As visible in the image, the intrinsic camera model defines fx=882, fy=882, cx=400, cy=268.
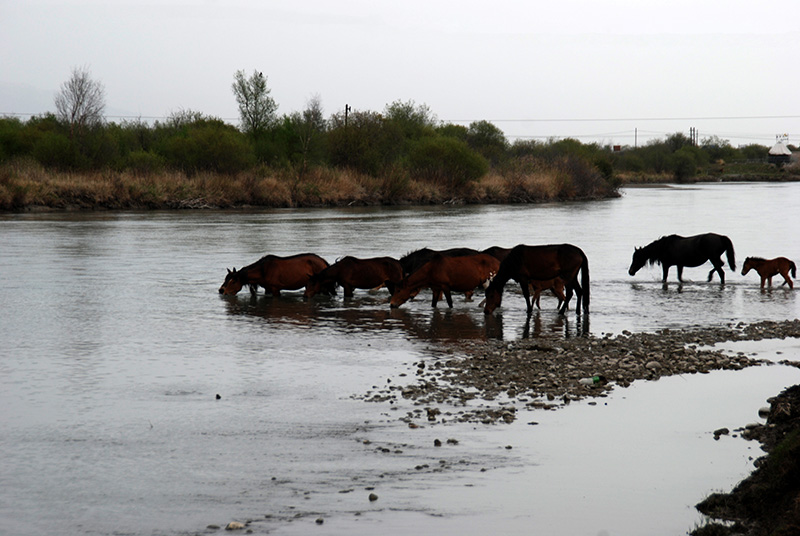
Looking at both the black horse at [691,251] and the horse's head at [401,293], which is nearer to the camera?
the horse's head at [401,293]

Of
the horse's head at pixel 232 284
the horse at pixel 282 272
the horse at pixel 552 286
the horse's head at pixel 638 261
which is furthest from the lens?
the horse's head at pixel 638 261

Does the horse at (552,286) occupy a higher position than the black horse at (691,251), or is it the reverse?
the black horse at (691,251)

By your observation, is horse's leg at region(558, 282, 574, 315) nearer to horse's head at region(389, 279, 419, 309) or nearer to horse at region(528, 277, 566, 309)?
horse at region(528, 277, 566, 309)

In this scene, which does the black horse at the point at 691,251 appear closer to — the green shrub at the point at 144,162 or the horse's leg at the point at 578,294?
the horse's leg at the point at 578,294

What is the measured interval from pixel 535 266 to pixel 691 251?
6.03m

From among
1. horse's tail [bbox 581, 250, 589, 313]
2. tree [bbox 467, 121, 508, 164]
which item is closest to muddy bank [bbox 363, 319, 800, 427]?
horse's tail [bbox 581, 250, 589, 313]

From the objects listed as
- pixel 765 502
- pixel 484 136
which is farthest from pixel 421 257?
pixel 484 136

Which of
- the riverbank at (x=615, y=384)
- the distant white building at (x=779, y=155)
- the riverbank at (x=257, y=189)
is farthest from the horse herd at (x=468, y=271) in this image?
the distant white building at (x=779, y=155)

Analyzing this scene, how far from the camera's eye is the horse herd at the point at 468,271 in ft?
46.0

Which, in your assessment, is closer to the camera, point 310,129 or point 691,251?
point 691,251

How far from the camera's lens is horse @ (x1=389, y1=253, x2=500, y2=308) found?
1445cm

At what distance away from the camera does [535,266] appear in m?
14.0

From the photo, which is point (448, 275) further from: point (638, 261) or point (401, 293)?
point (638, 261)

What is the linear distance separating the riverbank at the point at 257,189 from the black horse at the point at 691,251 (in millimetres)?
35825
